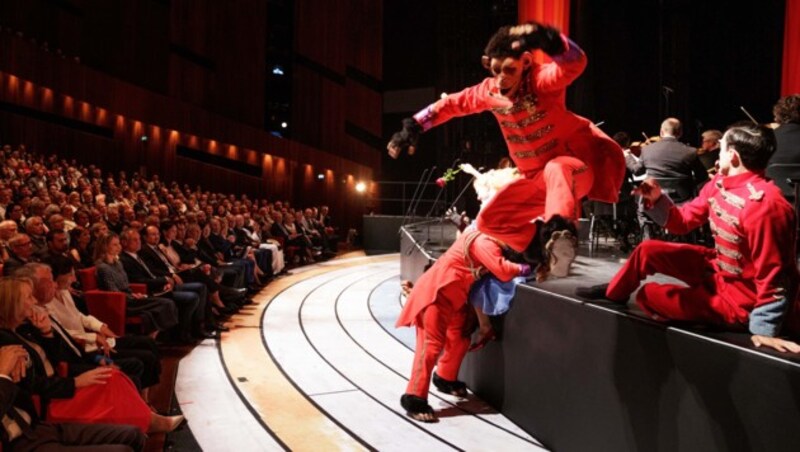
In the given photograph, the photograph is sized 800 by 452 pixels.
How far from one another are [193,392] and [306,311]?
2382mm

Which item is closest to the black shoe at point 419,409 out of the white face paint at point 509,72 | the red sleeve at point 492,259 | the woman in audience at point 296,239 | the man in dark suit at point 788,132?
the red sleeve at point 492,259

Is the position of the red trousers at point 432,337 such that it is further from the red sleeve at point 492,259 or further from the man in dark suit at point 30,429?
the man in dark suit at point 30,429

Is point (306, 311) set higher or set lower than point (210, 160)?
lower

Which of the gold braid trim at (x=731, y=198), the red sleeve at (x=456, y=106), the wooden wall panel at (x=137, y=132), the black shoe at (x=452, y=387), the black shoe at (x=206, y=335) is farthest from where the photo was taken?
the wooden wall panel at (x=137, y=132)

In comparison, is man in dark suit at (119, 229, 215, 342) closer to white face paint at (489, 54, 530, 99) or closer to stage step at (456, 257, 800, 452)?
stage step at (456, 257, 800, 452)

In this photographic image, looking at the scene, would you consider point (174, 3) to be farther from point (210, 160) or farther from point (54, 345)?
point (54, 345)

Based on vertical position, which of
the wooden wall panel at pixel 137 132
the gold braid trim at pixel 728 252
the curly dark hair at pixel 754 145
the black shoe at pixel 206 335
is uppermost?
the wooden wall panel at pixel 137 132

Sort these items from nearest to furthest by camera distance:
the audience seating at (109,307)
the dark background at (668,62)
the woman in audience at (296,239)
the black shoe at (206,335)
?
the audience seating at (109,307), the black shoe at (206,335), the dark background at (668,62), the woman in audience at (296,239)

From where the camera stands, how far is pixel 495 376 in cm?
315

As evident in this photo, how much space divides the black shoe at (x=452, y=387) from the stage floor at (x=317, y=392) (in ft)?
0.18

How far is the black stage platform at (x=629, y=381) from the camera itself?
1.51m

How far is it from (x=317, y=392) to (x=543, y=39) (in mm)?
2294

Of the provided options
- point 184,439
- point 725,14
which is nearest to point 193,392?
point 184,439

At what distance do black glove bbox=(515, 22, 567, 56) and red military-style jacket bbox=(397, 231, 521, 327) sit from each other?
39.2 inches
